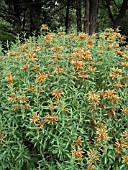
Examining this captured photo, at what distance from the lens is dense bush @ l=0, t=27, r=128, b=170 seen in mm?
2000

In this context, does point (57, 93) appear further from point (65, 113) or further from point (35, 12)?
point (35, 12)

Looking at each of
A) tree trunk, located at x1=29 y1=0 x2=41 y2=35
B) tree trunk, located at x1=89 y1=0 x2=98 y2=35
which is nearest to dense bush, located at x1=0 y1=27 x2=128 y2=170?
tree trunk, located at x1=89 y1=0 x2=98 y2=35

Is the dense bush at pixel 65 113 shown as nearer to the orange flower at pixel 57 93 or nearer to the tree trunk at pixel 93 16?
the orange flower at pixel 57 93

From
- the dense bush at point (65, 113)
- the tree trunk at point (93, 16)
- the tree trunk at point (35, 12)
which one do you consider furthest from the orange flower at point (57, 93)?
the tree trunk at point (35, 12)

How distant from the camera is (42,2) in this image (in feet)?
36.3

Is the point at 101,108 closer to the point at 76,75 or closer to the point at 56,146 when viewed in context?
the point at 76,75

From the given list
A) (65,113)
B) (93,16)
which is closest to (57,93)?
(65,113)

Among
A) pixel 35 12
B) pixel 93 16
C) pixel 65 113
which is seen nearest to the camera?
pixel 65 113

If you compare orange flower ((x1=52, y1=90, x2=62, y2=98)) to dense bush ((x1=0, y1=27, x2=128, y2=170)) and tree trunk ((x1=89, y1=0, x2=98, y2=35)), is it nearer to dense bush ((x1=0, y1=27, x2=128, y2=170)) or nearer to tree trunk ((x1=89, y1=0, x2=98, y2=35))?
dense bush ((x1=0, y1=27, x2=128, y2=170))

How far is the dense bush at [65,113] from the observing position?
2.00 m

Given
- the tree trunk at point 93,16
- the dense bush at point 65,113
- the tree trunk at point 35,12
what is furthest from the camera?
the tree trunk at point 35,12

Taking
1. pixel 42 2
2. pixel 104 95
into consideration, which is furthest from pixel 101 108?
pixel 42 2

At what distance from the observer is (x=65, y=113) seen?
2057 mm

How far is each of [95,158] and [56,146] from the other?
29 cm
